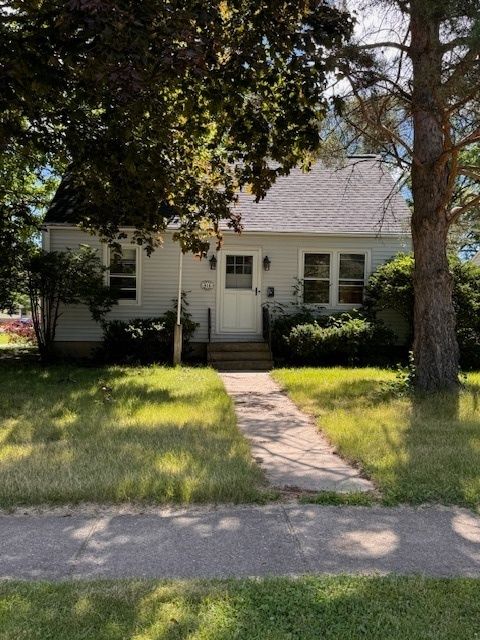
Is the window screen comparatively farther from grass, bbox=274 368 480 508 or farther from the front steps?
grass, bbox=274 368 480 508

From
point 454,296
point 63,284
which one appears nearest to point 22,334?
point 63,284

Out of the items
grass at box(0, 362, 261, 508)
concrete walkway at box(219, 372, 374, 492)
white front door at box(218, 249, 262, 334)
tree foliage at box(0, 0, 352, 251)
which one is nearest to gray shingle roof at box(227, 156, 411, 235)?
white front door at box(218, 249, 262, 334)

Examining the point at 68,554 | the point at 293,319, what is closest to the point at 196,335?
the point at 293,319

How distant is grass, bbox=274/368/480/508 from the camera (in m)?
4.82

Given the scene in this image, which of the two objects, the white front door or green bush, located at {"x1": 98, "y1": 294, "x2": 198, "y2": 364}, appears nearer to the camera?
green bush, located at {"x1": 98, "y1": 294, "x2": 198, "y2": 364}

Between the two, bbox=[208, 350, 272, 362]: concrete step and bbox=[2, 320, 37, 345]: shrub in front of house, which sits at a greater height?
bbox=[208, 350, 272, 362]: concrete step

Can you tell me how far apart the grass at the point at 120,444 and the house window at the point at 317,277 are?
528 cm

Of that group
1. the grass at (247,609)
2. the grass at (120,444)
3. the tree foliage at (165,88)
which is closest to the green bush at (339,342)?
the grass at (120,444)

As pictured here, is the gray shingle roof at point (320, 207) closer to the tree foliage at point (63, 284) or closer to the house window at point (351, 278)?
the house window at point (351, 278)

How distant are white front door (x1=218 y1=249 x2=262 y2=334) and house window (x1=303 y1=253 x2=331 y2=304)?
4.30ft

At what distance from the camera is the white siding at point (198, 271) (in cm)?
1443

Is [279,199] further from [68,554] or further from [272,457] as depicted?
[68,554]

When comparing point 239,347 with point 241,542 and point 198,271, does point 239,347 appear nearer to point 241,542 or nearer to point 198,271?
point 198,271

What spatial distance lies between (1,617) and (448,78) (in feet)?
24.5
